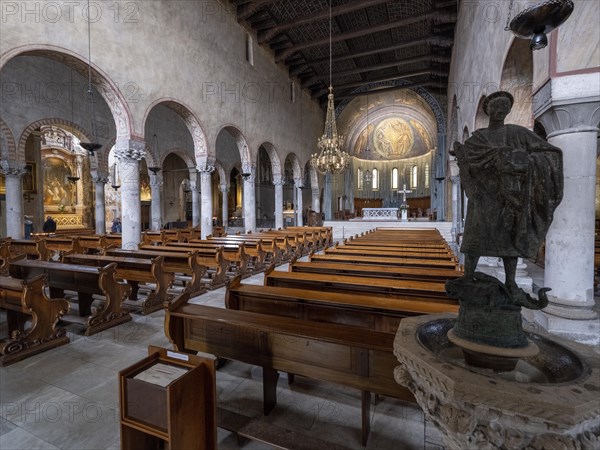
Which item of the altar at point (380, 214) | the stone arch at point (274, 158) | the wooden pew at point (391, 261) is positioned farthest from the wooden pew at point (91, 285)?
the altar at point (380, 214)

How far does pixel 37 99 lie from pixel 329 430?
14771 millimetres

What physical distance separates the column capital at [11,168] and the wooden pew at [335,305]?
11.3 metres

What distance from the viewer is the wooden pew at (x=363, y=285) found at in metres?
3.21

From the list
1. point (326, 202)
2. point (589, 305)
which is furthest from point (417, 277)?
point (326, 202)

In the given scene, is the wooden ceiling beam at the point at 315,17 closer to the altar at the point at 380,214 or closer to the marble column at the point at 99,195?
the marble column at the point at 99,195

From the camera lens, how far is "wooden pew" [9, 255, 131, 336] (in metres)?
4.07

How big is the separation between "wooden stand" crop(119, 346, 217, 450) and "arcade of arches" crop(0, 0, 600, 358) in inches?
150

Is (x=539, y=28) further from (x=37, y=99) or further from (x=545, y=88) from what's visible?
(x=37, y=99)

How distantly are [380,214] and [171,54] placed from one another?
13.9m

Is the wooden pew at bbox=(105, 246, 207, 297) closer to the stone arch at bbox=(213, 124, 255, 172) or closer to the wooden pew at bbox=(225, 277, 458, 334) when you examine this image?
the wooden pew at bbox=(225, 277, 458, 334)

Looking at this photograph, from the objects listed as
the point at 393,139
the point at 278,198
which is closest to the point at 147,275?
the point at 278,198

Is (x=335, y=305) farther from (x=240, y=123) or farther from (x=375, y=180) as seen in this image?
(x=375, y=180)

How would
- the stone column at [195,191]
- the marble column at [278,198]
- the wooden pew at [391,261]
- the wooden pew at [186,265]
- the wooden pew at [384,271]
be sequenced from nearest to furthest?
the wooden pew at [384,271] < the wooden pew at [391,261] < the wooden pew at [186,265] < the marble column at [278,198] < the stone column at [195,191]

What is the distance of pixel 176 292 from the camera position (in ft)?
19.3
